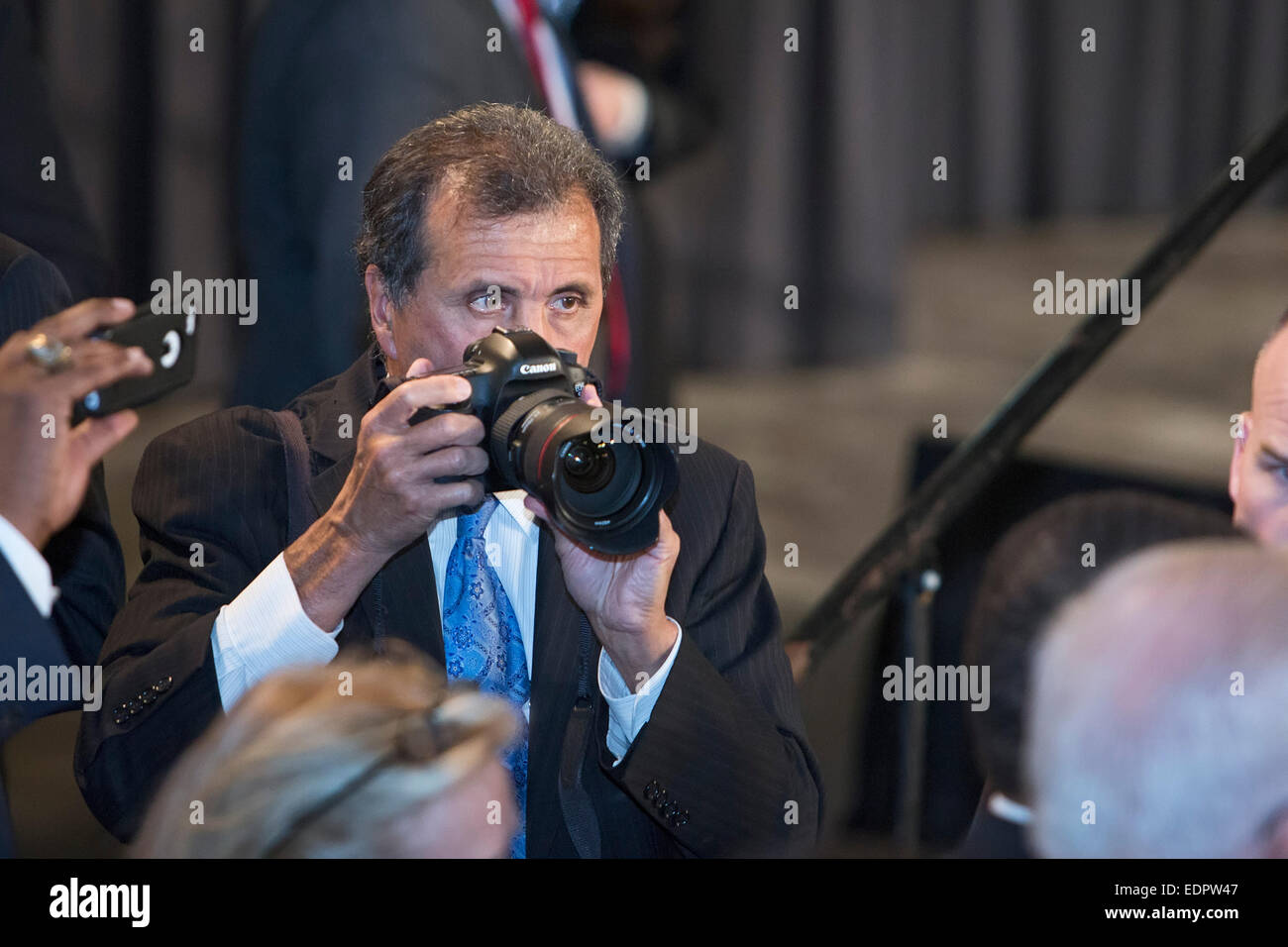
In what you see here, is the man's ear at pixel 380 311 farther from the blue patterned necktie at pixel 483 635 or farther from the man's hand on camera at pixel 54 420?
the man's hand on camera at pixel 54 420

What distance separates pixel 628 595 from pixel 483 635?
0.15m

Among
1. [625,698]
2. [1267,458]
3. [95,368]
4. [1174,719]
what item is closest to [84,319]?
[95,368]

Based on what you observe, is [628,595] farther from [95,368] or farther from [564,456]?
[95,368]

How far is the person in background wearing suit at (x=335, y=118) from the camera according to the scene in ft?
5.63

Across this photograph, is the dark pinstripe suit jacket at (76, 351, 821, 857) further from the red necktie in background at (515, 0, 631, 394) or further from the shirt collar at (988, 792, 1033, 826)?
the red necktie in background at (515, 0, 631, 394)

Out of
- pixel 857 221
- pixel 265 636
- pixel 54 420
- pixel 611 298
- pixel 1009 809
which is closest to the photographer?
pixel 1009 809

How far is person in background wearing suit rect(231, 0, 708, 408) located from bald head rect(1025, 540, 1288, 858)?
0.99 m

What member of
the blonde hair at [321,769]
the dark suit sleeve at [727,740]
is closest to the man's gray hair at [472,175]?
the dark suit sleeve at [727,740]

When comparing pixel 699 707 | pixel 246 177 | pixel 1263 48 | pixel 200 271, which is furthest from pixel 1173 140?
pixel 699 707

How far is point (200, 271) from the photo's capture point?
11.7 feet

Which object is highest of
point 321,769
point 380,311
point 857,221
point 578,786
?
point 857,221

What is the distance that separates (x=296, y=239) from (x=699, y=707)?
797mm

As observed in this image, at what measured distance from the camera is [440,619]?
53.5 inches
